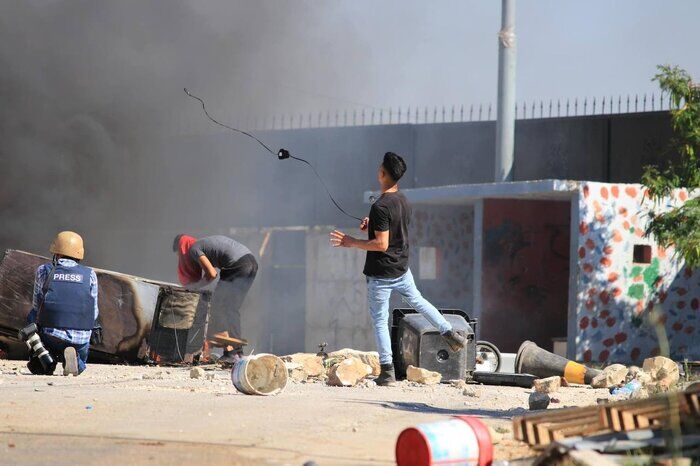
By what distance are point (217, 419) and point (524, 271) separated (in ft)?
37.7

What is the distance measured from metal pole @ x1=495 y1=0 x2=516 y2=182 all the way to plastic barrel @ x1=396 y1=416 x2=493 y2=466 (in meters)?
13.0

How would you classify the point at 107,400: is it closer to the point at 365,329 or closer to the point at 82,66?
the point at 365,329

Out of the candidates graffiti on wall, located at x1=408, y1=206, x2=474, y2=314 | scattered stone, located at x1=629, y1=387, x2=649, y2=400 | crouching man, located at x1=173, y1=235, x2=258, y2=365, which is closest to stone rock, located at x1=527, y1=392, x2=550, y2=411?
scattered stone, located at x1=629, y1=387, x2=649, y2=400

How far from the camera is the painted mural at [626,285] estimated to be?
1495 cm

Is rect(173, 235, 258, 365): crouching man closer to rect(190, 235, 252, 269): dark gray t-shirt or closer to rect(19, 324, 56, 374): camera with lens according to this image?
rect(190, 235, 252, 269): dark gray t-shirt

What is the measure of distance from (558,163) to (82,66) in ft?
28.3

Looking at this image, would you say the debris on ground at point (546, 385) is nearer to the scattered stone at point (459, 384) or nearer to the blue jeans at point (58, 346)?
the scattered stone at point (459, 384)

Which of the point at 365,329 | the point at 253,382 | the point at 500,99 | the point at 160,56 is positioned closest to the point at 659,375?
the point at 253,382

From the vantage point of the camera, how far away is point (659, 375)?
10.2m

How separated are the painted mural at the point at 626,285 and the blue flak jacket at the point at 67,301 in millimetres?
7272

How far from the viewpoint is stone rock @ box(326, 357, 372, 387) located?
9.17m

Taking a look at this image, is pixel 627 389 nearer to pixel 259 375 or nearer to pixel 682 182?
pixel 259 375

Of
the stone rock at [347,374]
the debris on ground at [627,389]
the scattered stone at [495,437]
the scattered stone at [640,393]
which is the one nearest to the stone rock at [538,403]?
the scattered stone at [640,393]

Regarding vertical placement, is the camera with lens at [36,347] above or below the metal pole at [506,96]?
below
